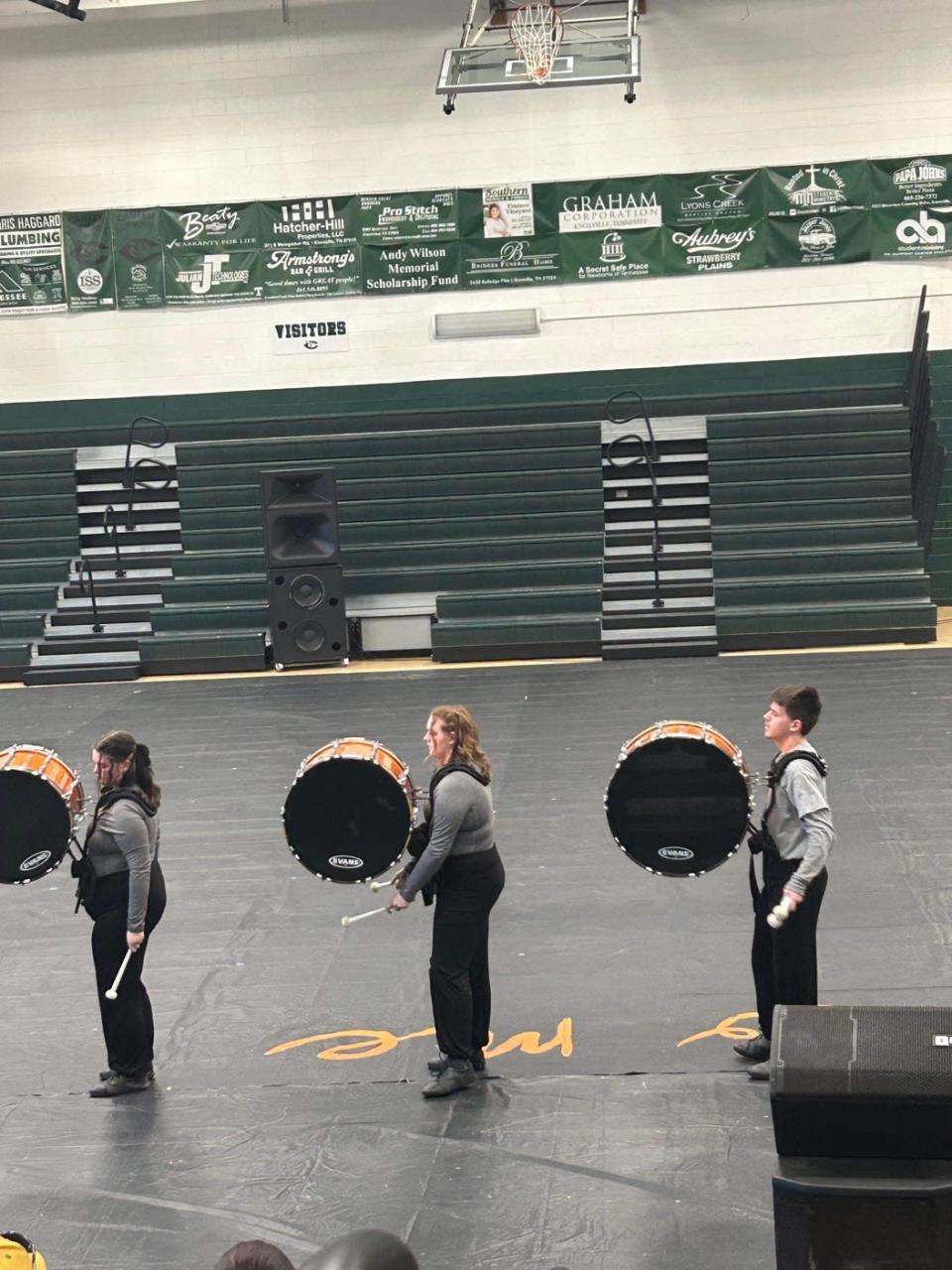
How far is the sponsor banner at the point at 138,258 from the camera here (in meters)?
17.4

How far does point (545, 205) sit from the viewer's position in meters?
17.0

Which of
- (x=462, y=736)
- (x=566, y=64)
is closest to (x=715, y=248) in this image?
(x=566, y=64)

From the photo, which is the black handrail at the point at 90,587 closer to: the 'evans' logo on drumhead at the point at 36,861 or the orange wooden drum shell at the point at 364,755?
the 'evans' logo on drumhead at the point at 36,861

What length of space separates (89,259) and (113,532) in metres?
3.39

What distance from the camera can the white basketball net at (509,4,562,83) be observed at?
12.5m

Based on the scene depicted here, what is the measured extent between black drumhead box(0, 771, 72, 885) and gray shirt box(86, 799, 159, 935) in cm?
25

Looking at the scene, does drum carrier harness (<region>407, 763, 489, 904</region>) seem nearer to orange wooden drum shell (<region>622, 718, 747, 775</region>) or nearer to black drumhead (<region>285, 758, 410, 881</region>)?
black drumhead (<region>285, 758, 410, 881</region>)

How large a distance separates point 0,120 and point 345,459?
5.60 m

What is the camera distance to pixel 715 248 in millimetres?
16844

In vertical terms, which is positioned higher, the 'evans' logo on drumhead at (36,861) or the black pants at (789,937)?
the 'evans' logo on drumhead at (36,861)

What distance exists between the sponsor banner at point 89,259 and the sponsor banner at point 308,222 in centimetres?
178

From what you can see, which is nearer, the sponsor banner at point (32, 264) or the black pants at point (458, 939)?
the black pants at point (458, 939)

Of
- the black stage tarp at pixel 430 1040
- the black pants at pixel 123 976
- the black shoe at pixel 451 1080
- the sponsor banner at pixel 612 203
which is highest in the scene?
the sponsor banner at pixel 612 203

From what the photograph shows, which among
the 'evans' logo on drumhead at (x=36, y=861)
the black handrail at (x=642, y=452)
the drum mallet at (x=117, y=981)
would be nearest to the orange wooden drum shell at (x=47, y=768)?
the 'evans' logo on drumhead at (x=36, y=861)
